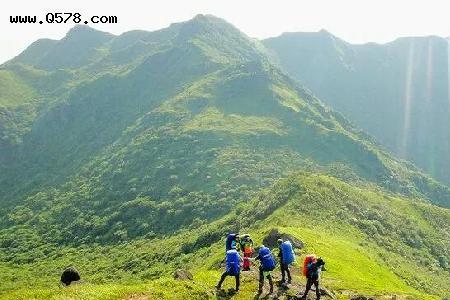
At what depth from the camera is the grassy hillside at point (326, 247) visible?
56719mm

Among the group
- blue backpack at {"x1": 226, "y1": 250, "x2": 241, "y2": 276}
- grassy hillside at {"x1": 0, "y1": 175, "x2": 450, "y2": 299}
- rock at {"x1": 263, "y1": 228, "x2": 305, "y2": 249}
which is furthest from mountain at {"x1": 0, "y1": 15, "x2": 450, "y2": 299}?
blue backpack at {"x1": 226, "y1": 250, "x2": 241, "y2": 276}

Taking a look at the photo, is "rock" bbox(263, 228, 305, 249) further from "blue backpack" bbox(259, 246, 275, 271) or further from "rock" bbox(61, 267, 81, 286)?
"rock" bbox(61, 267, 81, 286)

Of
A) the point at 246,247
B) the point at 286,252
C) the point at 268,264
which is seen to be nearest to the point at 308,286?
the point at 268,264

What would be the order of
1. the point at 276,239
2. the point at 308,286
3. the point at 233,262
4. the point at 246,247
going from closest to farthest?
the point at 233,262 < the point at 308,286 < the point at 246,247 < the point at 276,239

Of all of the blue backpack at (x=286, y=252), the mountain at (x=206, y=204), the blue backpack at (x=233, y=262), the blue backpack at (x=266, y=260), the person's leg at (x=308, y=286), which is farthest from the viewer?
the mountain at (x=206, y=204)

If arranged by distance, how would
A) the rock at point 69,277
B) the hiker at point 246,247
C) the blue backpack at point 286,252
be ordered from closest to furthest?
the blue backpack at point 286,252 → the hiker at point 246,247 → the rock at point 69,277

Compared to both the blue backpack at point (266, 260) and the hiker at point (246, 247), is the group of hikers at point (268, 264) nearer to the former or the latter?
the blue backpack at point (266, 260)

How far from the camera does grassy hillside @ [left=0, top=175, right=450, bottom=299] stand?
186ft

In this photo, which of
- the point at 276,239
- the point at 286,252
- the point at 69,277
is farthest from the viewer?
the point at 276,239

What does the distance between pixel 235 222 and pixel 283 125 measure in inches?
4096

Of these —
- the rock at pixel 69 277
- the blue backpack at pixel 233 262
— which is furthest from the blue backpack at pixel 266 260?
the rock at pixel 69 277

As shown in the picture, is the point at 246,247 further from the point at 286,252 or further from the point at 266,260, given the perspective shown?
the point at 266,260

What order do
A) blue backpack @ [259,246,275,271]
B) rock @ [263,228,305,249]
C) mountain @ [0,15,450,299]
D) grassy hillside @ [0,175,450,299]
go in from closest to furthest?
blue backpack @ [259,246,275,271] → rock @ [263,228,305,249] → grassy hillside @ [0,175,450,299] → mountain @ [0,15,450,299]

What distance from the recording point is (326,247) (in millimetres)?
58812
